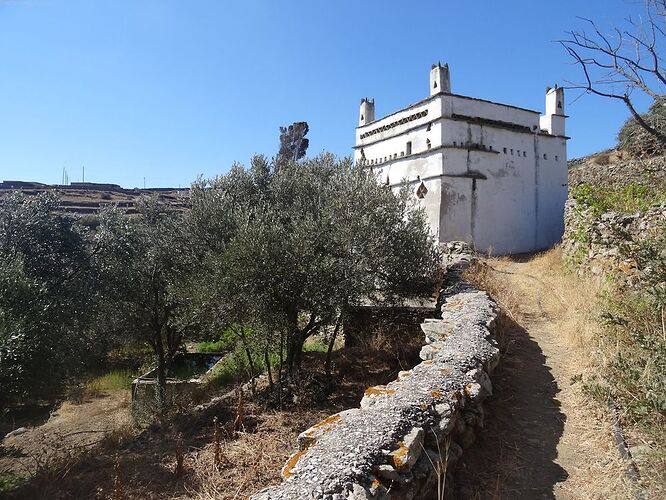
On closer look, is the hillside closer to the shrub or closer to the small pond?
the shrub

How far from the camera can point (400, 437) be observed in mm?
3777

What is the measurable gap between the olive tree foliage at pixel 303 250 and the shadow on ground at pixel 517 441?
11.4ft

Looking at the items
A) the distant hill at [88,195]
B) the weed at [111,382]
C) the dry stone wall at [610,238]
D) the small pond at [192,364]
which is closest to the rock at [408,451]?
the dry stone wall at [610,238]

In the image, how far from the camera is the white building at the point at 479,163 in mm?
20859

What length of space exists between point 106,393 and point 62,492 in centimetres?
960

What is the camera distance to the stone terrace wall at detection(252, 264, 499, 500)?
3.19m

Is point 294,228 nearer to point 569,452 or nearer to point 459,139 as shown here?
point 569,452

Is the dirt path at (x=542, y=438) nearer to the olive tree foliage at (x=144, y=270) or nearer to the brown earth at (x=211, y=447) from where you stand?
the brown earth at (x=211, y=447)

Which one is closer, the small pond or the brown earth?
the brown earth

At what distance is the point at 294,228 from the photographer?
31.1 ft

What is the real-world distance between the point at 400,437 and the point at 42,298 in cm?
904

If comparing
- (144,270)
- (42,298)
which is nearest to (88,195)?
(144,270)

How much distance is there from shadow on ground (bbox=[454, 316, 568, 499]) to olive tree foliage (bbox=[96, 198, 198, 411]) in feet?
25.3

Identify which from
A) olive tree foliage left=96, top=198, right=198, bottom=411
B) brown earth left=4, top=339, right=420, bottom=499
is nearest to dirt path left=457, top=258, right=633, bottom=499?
brown earth left=4, top=339, right=420, bottom=499
